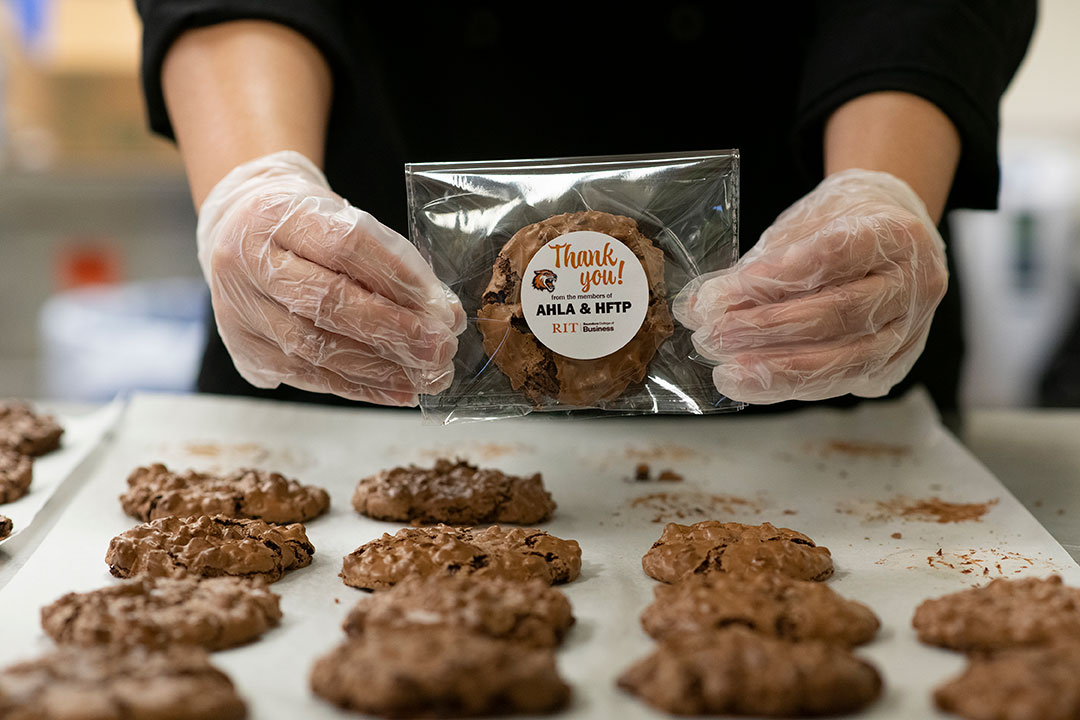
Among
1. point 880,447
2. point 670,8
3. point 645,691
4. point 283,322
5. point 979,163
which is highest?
point 670,8

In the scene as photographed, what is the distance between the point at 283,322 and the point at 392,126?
814 millimetres

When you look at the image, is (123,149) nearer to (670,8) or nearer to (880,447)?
(670,8)

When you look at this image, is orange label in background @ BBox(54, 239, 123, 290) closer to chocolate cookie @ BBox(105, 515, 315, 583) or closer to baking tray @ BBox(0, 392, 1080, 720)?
baking tray @ BBox(0, 392, 1080, 720)

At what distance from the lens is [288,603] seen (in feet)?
4.78

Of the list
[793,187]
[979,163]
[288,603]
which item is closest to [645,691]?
[288,603]

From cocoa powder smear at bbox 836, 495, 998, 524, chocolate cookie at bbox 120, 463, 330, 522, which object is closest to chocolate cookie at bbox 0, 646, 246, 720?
chocolate cookie at bbox 120, 463, 330, 522

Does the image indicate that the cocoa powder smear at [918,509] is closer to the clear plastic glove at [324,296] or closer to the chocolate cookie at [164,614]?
the clear plastic glove at [324,296]

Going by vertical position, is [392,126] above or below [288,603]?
above

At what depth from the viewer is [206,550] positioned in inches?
59.6

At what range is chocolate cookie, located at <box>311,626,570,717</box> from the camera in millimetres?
1077

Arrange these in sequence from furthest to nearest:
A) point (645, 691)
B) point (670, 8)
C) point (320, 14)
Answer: point (670, 8) < point (320, 14) < point (645, 691)

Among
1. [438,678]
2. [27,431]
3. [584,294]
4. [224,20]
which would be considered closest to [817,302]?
[584,294]

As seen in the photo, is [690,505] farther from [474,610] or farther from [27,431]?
[27,431]

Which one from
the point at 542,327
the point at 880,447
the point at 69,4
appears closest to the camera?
the point at 542,327
